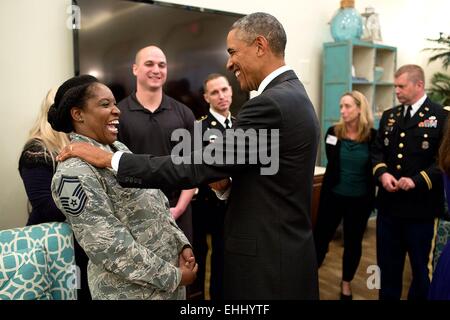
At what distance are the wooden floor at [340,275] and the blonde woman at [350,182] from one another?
4.8 inches

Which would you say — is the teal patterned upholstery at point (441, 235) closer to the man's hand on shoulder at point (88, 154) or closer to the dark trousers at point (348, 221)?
the dark trousers at point (348, 221)

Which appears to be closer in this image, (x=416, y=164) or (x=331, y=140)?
(x=416, y=164)

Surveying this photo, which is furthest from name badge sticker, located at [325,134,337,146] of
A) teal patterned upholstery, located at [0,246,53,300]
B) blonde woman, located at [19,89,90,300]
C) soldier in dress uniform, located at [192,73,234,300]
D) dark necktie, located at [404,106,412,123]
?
teal patterned upholstery, located at [0,246,53,300]

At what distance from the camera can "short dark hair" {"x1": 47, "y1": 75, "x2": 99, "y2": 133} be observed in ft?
3.95

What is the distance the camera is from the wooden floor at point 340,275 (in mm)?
2893

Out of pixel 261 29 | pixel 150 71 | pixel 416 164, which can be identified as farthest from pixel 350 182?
pixel 261 29

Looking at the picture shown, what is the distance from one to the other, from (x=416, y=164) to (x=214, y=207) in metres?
1.29

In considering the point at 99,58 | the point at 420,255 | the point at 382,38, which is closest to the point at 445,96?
the point at 382,38

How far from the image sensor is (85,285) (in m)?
1.98

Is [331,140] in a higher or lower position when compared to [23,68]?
lower

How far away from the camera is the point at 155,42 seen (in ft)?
9.40

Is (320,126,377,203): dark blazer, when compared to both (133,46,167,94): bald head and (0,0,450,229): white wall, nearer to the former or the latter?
(133,46,167,94): bald head

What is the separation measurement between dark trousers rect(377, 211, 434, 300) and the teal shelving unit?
5.73 feet

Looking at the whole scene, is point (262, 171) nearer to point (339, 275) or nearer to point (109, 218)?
point (109, 218)
